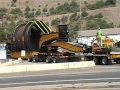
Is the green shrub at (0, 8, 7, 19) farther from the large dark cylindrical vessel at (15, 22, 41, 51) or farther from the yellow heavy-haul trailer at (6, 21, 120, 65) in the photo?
the large dark cylindrical vessel at (15, 22, 41, 51)

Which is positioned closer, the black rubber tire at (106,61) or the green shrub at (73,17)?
the black rubber tire at (106,61)

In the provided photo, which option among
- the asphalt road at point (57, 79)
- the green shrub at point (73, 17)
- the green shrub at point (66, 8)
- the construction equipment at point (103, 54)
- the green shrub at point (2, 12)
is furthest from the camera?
the green shrub at point (66, 8)

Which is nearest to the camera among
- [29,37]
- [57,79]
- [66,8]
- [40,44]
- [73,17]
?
[57,79]

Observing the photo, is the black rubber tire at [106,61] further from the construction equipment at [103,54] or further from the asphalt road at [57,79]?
the asphalt road at [57,79]

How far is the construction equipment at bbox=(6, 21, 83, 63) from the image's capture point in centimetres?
4228

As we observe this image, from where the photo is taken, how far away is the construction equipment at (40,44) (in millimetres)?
42281

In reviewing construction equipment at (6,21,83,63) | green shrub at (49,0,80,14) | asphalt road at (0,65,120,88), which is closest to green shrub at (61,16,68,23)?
green shrub at (49,0,80,14)

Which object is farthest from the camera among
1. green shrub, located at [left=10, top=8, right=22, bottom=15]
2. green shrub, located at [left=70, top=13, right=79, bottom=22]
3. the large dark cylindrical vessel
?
green shrub, located at [left=10, top=8, right=22, bottom=15]

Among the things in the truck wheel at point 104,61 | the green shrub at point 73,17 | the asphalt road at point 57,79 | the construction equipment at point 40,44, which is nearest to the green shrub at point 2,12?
the green shrub at point 73,17

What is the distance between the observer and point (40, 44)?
151 ft

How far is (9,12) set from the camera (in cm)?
14412

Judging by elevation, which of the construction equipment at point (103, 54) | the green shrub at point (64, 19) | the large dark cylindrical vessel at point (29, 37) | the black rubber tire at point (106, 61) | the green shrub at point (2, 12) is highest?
the green shrub at point (2, 12)

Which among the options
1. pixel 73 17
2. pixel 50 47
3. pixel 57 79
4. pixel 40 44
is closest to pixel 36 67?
pixel 57 79

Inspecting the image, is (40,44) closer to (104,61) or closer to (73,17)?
(104,61)
